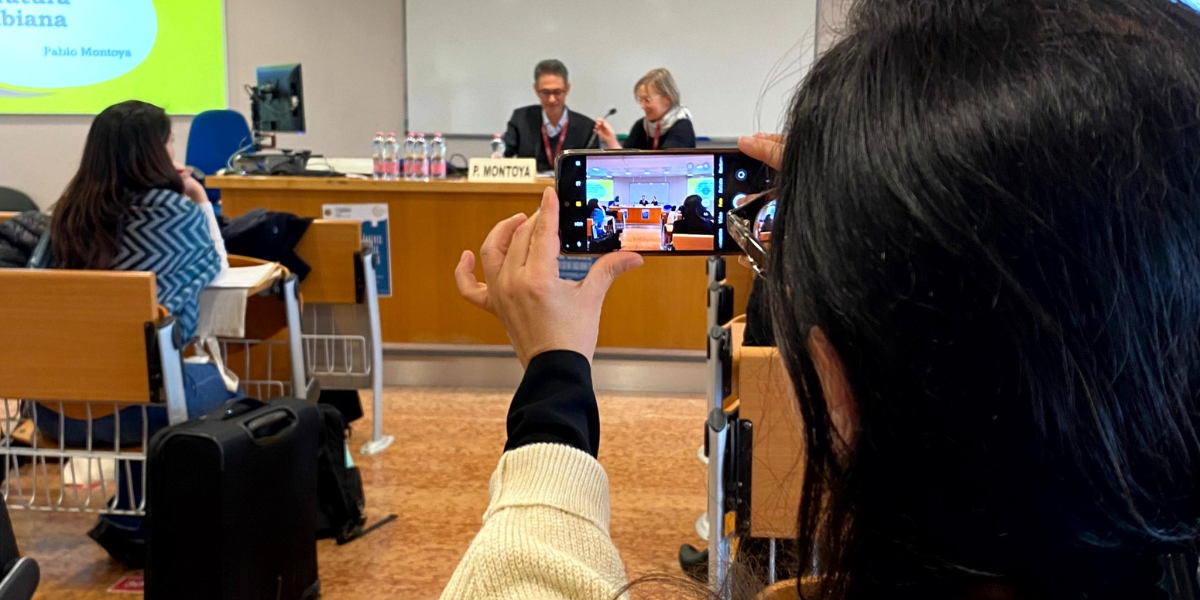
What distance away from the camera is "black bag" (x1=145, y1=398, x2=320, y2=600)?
1584mm

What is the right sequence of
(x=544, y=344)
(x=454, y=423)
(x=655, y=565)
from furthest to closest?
(x=454, y=423) → (x=655, y=565) → (x=544, y=344)

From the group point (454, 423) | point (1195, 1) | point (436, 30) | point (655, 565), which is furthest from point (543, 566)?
point (436, 30)

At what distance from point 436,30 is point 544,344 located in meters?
5.23

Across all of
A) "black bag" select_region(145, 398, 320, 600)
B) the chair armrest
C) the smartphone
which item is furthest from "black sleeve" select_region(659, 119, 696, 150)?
the smartphone

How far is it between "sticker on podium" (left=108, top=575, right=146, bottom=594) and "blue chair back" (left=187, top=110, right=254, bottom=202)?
323cm

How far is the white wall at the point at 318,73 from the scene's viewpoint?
18.0 feet

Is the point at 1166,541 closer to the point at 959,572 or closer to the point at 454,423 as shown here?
the point at 959,572

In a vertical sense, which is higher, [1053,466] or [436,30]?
[436,30]

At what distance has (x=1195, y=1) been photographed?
0.42 metres

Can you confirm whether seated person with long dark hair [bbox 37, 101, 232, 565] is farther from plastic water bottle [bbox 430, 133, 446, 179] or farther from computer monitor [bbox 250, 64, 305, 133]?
computer monitor [bbox 250, 64, 305, 133]

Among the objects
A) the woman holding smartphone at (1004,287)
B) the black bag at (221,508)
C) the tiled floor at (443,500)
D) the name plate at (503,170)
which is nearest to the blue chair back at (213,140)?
the name plate at (503,170)

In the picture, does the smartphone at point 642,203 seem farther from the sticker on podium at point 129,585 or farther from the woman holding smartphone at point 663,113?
the woman holding smartphone at point 663,113

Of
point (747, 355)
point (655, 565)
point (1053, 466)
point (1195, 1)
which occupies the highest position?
point (1195, 1)

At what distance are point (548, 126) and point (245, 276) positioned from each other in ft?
8.11
